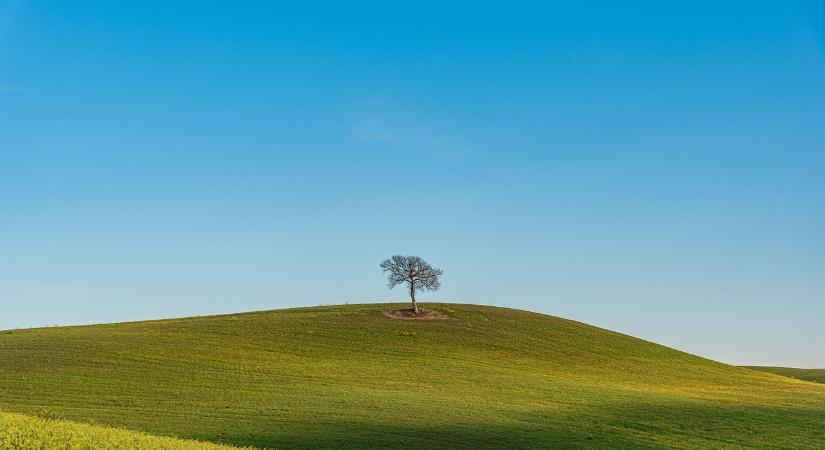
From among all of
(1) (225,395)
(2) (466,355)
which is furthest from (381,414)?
(2) (466,355)

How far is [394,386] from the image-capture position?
41.9m

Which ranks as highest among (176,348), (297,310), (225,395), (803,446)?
(297,310)

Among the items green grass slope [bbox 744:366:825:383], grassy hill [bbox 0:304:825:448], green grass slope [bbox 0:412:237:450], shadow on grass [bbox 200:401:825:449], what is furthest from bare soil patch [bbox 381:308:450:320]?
green grass slope [bbox 0:412:237:450]

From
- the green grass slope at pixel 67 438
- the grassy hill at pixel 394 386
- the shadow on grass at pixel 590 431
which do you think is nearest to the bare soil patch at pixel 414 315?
the grassy hill at pixel 394 386

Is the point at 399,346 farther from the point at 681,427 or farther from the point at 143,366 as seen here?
the point at 681,427

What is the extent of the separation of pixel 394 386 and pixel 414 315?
91.9ft

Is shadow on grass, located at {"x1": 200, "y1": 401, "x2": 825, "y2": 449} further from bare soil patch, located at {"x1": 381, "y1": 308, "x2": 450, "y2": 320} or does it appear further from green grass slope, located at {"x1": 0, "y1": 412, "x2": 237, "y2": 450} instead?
bare soil patch, located at {"x1": 381, "y1": 308, "x2": 450, "y2": 320}

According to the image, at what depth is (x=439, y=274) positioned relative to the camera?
229 feet

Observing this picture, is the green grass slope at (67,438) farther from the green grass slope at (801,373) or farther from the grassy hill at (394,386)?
the green grass slope at (801,373)

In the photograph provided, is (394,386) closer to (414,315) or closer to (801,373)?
(414,315)

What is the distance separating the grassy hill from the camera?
31.2m

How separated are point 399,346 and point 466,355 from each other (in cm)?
529

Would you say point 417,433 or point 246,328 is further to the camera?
point 246,328

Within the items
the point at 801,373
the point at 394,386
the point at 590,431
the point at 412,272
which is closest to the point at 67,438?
the point at 590,431
